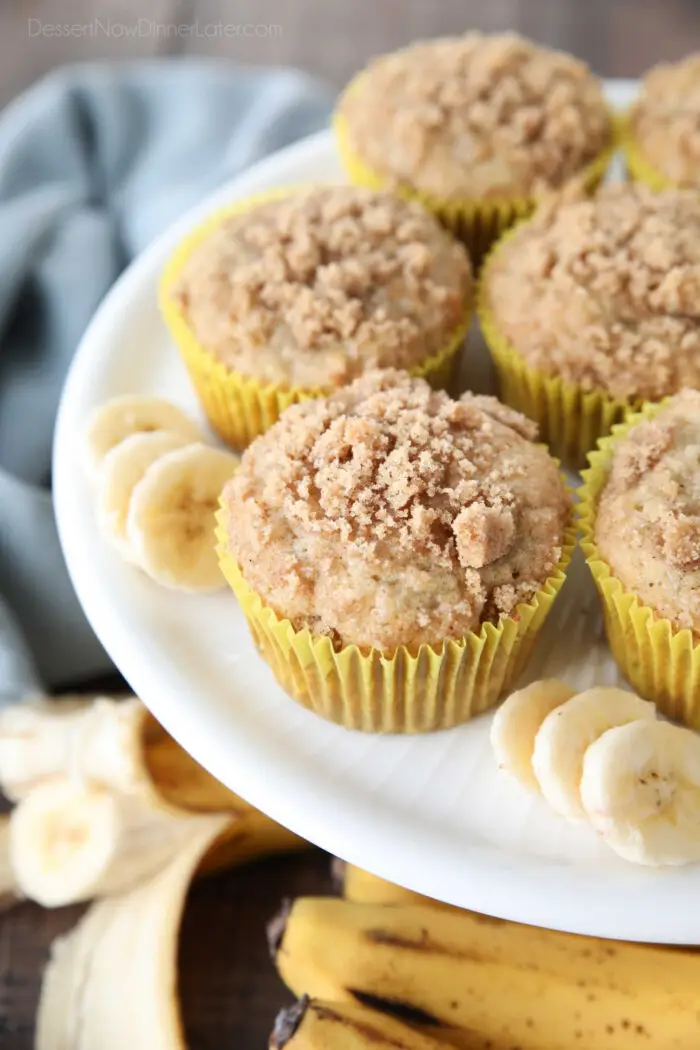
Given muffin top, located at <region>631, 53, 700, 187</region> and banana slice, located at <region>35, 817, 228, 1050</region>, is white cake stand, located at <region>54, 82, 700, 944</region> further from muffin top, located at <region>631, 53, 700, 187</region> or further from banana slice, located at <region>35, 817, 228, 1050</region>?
muffin top, located at <region>631, 53, 700, 187</region>

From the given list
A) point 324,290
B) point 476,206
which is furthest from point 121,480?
point 476,206

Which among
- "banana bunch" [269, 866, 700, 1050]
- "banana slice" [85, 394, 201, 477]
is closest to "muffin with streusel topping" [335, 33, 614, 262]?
"banana slice" [85, 394, 201, 477]

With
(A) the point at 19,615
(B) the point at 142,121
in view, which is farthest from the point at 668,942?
(B) the point at 142,121

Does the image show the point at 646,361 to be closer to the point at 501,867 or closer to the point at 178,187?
the point at 501,867

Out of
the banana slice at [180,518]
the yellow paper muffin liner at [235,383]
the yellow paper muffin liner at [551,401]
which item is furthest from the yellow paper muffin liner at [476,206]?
the banana slice at [180,518]

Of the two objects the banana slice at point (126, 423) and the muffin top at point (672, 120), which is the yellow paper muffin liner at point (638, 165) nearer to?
the muffin top at point (672, 120)
